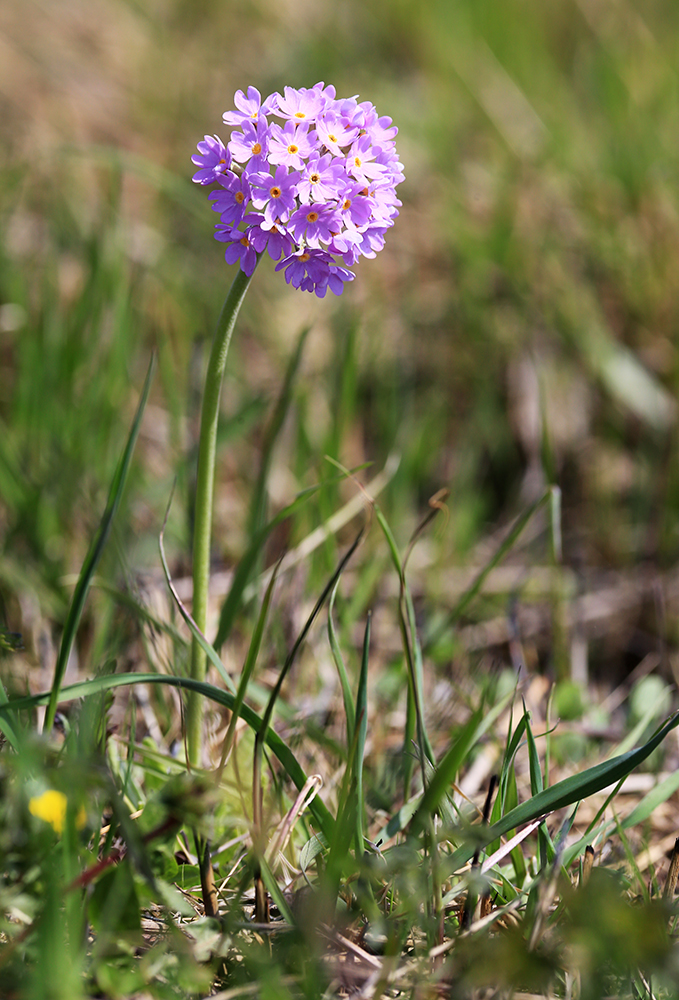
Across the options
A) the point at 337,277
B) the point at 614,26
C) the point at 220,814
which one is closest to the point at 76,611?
the point at 220,814

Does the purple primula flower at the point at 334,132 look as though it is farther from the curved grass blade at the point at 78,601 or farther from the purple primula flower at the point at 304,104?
the curved grass blade at the point at 78,601

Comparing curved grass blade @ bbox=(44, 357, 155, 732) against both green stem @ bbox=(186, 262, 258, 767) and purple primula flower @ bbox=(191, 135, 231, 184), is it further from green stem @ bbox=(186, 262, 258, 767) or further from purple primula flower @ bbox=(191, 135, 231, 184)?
purple primula flower @ bbox=(191, 135, 231, 184)

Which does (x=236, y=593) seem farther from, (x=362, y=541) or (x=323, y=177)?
(x=323, y=177)

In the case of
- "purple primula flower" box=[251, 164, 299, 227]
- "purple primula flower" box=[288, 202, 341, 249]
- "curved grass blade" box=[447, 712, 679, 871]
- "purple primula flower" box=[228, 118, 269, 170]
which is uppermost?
"purple primula flower" box=[228, 118, 269, 170]

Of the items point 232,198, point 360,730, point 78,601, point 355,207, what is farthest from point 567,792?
point 232,198

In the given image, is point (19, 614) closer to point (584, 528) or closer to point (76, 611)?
point (76, 611)

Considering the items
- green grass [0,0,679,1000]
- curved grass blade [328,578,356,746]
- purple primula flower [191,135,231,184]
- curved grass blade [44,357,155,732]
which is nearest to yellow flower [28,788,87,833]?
green grass [0,0,679,1000]
